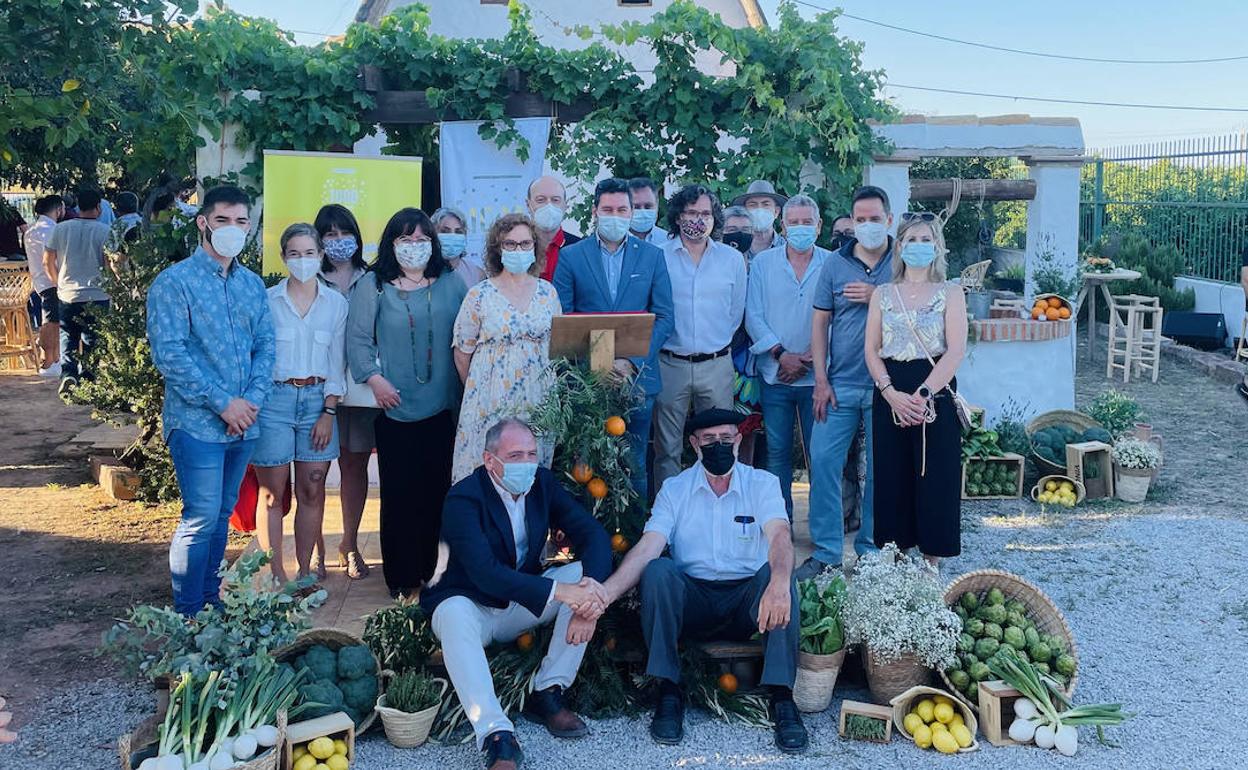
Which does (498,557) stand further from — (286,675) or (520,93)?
(520,93)

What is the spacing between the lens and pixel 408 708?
436 cm

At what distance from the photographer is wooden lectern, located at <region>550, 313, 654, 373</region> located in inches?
188

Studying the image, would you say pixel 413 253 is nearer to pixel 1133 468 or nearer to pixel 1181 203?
pixel 1133 468

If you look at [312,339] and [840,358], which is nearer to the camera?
[312,339]

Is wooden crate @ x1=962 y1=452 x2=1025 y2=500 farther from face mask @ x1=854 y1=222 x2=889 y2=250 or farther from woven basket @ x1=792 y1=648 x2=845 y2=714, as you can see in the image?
woven basket @ x1=792 y1=648 x2=845 y2=714

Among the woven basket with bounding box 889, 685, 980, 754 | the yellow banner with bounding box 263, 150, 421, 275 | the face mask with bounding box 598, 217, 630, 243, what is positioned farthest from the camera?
the yellow banner with bounding box 263, 150, 421, 275

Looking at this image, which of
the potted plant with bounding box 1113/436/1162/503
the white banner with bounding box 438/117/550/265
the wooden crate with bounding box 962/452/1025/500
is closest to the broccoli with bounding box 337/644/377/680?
the white banner with bounding box 438/117/550/265

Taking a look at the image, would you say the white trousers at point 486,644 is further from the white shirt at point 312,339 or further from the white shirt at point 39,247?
the white shirt at point 39,247

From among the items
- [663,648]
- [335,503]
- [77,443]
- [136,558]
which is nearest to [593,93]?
[335,503]

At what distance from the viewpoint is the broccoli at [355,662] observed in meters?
4.41

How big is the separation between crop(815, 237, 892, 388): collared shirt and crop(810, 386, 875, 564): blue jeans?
0.10m

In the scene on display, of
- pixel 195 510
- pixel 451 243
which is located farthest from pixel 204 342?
pixel 451 243

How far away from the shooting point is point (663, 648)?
4.52m

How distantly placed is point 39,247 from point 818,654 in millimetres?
9809
